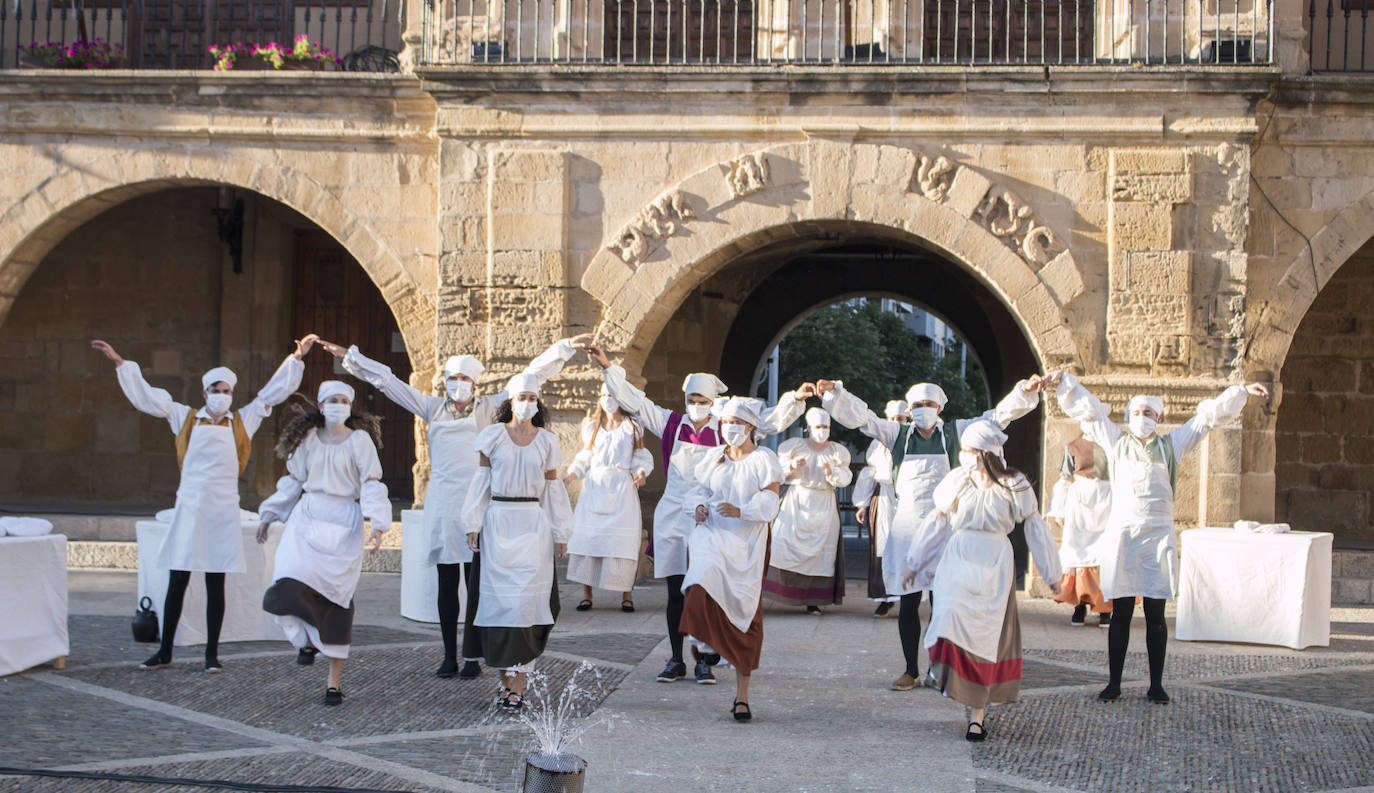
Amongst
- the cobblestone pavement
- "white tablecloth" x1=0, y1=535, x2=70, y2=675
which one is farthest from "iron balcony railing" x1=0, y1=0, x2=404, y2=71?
"white tablecloth" x1=0, y1=535, x2=70, y2=675

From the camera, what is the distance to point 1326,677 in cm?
830

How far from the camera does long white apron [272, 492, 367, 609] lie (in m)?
7.09

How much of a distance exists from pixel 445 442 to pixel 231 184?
4681 millimetres

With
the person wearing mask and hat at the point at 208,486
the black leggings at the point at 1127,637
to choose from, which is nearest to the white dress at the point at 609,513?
the person wearing mask and hat at the point at 208,486

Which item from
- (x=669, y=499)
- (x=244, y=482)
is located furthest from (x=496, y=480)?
(x=244, y=482)

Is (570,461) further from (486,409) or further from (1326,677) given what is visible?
(1326,677)

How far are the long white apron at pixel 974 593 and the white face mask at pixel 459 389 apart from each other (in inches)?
111

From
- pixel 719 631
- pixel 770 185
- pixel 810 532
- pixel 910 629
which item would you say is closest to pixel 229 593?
pixel 719 631

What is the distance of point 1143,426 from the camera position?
7832 mm

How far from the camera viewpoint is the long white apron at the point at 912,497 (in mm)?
8367

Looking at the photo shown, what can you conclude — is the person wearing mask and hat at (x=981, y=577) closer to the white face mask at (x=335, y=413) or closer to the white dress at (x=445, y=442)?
the white dress at (x=445, y=442)

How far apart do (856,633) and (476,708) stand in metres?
3.41

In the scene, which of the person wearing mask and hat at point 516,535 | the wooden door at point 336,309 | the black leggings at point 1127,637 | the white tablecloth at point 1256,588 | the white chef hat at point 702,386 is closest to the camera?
the person wearing mask and hat at point 516,535

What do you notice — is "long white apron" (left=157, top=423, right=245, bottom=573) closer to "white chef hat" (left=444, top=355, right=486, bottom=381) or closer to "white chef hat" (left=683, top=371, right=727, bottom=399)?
"white chef hat" (left=444, top=355, right=486, bottom=381)
